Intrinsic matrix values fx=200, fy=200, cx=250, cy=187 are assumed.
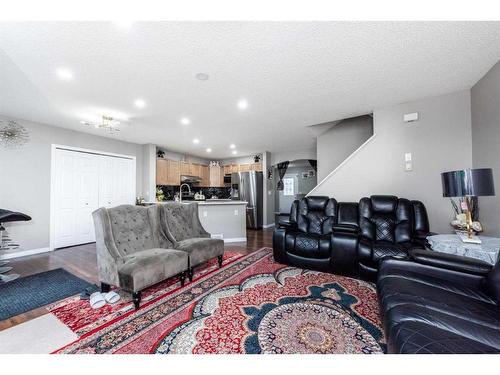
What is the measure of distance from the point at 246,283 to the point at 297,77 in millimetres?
2572

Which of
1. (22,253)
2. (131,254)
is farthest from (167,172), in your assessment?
(131,254)

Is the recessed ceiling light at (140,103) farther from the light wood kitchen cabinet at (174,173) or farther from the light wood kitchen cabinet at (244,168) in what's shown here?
the light wood kitchen cabinet at (244,168)

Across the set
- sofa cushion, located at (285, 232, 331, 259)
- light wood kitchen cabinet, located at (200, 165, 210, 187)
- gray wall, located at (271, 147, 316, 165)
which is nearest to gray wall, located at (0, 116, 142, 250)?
light wood kitchen cabinet, located at (200, 165, 210, 187)

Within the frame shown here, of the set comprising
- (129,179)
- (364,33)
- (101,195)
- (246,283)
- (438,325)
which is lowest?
(246,283)

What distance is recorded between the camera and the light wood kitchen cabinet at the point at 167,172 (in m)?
5.88

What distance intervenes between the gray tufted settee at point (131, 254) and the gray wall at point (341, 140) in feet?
12.0

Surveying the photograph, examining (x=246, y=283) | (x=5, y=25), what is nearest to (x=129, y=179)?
(x=5, y=25)

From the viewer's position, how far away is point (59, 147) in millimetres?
4184

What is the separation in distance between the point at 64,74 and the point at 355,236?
3.94 meters

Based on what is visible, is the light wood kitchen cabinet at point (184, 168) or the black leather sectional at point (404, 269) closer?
the black leather sectional at point (404, 269)

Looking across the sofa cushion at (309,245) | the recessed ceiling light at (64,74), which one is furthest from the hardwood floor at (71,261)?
the recessed ceiling light at (64,74)

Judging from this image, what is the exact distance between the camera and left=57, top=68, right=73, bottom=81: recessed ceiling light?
220 cm

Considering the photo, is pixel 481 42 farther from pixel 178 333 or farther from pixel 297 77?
pixel 178 333

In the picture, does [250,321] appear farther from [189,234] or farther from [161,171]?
[161,171]
